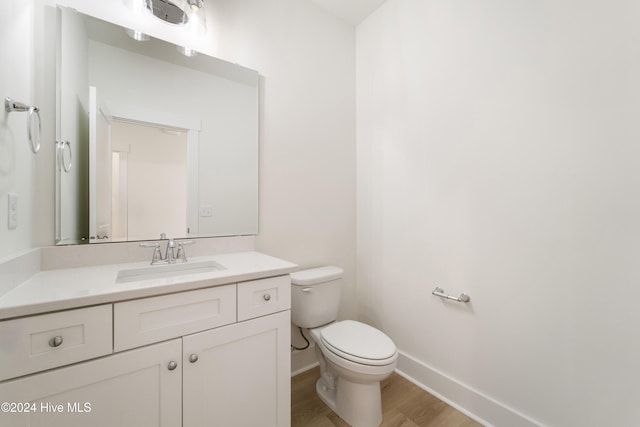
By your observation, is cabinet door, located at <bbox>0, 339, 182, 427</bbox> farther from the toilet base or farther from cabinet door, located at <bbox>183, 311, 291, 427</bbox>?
the toilet base

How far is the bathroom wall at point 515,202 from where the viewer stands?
3.34 ft

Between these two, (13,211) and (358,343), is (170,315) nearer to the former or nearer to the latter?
(13,211)

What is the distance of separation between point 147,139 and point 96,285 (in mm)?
787

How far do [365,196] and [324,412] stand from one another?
1459 millimetres

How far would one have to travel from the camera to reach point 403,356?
5.91 ft

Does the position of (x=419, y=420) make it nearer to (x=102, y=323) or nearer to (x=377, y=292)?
(x=377, y=292)

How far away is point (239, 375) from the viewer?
1061mm

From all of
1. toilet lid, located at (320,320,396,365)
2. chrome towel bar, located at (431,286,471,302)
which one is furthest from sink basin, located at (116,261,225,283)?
chrome towel bar, located at (431,286,471,302)

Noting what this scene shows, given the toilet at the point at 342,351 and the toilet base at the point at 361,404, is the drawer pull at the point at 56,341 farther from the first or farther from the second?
the toilet base at the point at 361,404

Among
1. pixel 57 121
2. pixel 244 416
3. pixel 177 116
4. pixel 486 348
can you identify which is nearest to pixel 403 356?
pixel 486 348

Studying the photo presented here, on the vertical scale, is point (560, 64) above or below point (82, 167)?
above

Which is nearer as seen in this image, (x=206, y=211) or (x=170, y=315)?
(x=170, y=315)

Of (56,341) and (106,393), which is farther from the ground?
(56,341)

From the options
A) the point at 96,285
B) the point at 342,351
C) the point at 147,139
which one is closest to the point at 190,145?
the point at 147,139
